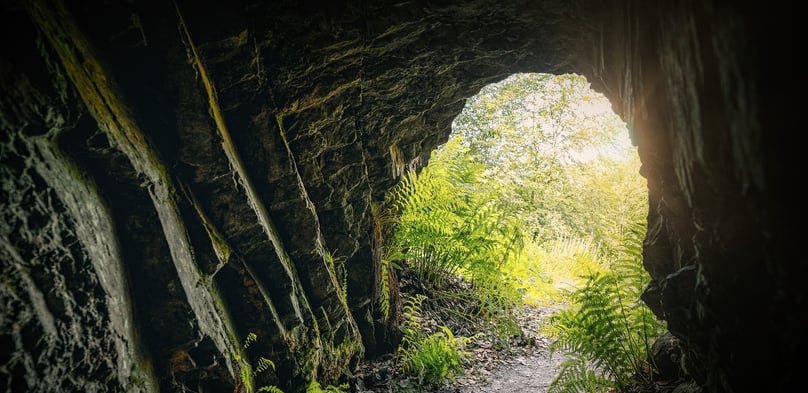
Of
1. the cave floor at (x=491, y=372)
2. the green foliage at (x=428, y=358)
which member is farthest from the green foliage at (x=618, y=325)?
the green foliage at (x=428, y=358)

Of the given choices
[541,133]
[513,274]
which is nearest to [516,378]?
[513,274]

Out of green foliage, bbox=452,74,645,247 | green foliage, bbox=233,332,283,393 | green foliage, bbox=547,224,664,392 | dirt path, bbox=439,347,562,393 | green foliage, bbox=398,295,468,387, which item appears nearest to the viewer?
green foliage, bbox=233,332,283,393

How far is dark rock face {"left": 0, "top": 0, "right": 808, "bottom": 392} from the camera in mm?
1374

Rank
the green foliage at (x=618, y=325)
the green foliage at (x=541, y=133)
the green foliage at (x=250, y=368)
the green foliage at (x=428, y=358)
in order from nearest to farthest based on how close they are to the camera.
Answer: the green foliage at (x=250, y=368) → the green foliage at (x=618, y=325) → the green foliage at (x=428, y=358) → the green foliage at (x=541, y=133)

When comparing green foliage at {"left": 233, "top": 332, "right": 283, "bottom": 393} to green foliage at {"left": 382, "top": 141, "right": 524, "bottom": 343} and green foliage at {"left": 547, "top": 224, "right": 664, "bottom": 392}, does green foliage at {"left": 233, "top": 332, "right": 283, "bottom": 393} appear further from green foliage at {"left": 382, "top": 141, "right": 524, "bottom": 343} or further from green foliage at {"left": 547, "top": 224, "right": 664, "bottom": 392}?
green foliage at {"left": 547, "top": 224, "right": 664, "bottom": 392}

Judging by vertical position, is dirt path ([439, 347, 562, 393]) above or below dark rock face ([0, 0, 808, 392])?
below

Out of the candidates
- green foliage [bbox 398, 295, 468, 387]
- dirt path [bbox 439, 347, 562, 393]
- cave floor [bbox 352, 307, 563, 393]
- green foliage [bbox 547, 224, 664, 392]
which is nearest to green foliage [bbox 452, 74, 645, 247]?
cave floor [bbox 352, 307, 563, 393]

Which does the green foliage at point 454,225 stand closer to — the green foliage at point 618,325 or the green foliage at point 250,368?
the green foliage at point 618,325

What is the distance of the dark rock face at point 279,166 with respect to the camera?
4.51ft

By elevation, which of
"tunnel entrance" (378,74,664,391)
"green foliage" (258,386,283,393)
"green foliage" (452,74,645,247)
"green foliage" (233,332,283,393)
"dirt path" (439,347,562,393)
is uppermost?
"green foliage" (452,74,645,247)

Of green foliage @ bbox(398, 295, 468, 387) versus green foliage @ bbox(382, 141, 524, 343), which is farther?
green foliage @ bbox(382, 141, 524, 343)

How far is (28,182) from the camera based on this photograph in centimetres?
169

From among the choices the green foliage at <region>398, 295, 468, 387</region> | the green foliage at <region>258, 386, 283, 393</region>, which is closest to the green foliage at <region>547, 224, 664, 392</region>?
the green foliage at <region>398, 295, 468, 387</region>

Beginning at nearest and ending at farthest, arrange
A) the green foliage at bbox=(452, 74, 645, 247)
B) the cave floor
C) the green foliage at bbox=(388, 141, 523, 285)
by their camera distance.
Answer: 1. the cave floor
2. the green foliage at bbox=(388, 141, 523, 285)
3. the green foliage at bbox=(452, 74, 645, 247)
